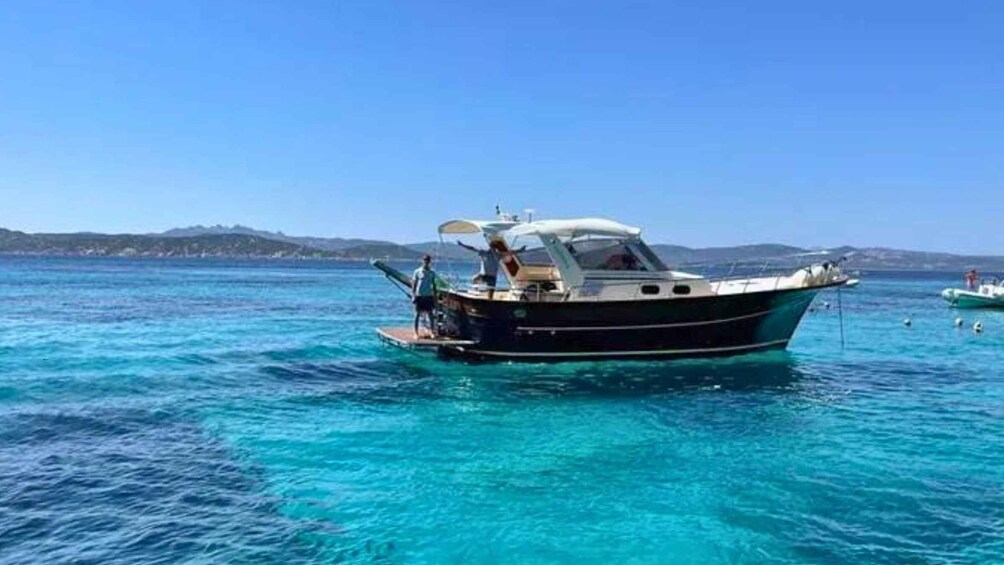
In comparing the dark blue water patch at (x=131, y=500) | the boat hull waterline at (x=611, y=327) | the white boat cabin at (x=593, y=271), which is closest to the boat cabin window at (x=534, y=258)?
the white boat cabin at (x=593, y=271)

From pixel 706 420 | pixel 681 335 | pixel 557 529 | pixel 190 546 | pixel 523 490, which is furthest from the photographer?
pixel 681 335

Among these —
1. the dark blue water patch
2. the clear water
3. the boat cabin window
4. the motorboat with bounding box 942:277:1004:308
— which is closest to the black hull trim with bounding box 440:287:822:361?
the clear water

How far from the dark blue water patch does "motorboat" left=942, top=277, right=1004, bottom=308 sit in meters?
46.2

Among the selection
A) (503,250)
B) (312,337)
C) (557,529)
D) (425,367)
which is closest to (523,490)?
(557,529)

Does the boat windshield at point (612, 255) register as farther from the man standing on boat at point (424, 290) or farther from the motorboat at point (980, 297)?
the motorboat at point (980, 297)

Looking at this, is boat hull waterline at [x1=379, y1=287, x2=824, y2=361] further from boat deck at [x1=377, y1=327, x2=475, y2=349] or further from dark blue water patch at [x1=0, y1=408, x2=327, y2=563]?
dark blue water patch at [x1=0, y1=408, x2=327, y2=563]

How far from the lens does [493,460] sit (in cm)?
1191

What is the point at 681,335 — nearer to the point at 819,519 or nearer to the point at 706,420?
the point at 706,420

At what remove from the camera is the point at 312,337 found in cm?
2866

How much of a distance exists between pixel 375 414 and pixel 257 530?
6409mm

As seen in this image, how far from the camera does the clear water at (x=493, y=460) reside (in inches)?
341

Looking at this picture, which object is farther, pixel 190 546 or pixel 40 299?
pixel 40 299

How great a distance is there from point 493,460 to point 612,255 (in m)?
10.3

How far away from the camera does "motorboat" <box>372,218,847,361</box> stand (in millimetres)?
20297
